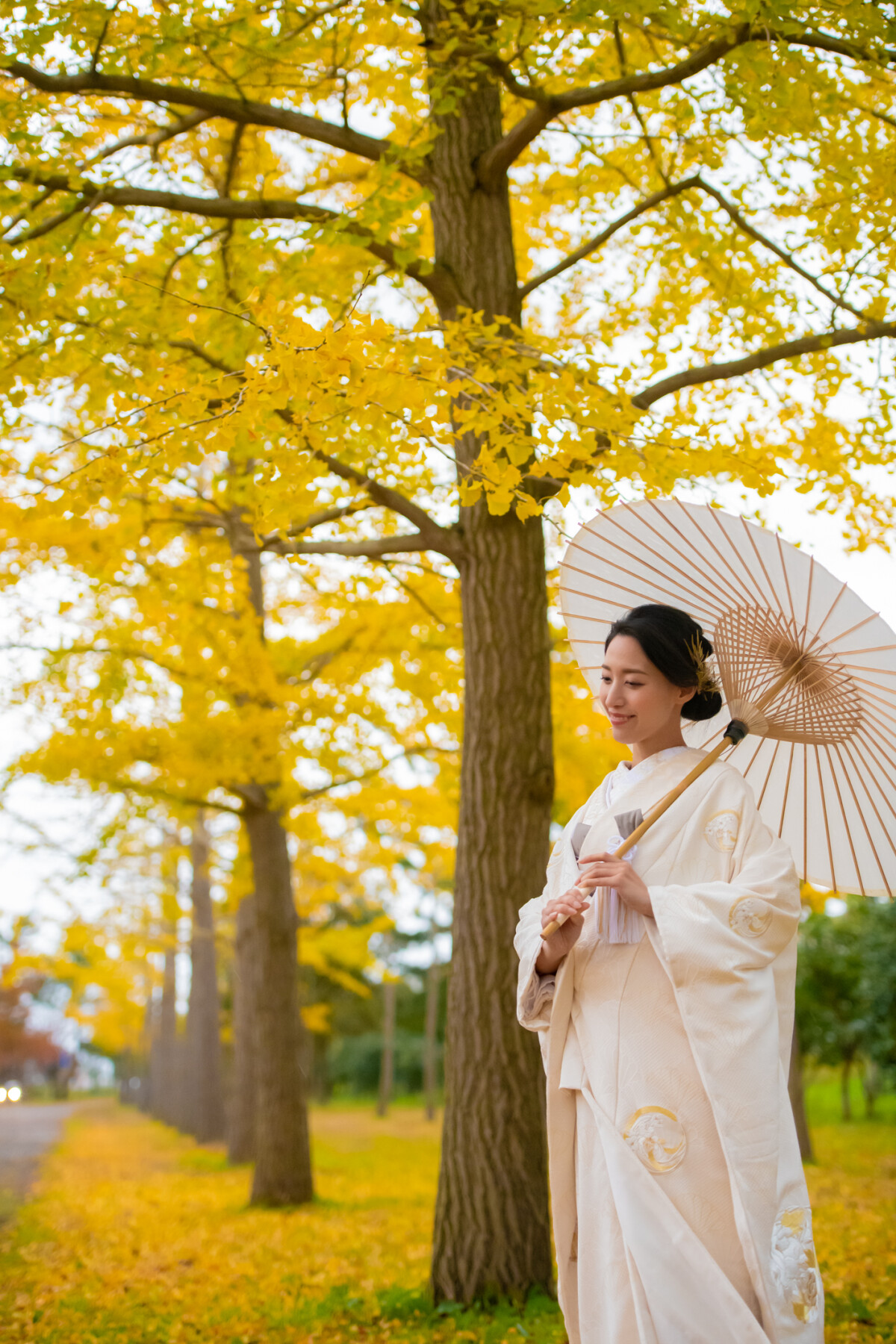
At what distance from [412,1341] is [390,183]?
4251 mm

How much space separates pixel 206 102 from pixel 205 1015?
13.5m

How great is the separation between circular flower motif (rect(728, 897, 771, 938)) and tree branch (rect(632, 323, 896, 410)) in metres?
2.52

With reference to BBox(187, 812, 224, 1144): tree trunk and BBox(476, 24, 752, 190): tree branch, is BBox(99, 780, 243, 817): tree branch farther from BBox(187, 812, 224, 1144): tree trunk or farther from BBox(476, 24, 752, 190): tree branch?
BBox(187, 812, 224, 1144): tree trunk

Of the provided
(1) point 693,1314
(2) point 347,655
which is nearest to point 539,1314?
(1) point 693,1314

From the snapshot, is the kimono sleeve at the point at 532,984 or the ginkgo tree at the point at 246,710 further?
the ginkgo tree at the point at 246,710

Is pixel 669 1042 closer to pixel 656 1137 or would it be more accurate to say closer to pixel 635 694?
pixel 656 1137

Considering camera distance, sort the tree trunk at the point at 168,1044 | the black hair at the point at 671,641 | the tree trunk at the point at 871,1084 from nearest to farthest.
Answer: the black hair at the point at 671,641 < the tree trunk at the point at 871,1084 < the tree trunk at the point at 168,1044

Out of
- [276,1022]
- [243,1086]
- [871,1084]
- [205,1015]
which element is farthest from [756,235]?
[871,1084]

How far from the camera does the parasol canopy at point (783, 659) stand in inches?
96.8

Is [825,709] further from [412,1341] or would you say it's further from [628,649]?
[412,1341]

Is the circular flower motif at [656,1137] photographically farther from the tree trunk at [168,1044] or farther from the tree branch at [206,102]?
the tree trunk at [168,1044]

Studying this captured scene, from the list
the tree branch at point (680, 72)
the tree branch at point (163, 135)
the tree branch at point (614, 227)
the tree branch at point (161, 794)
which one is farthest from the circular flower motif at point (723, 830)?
the tree branch at point (161, 794)

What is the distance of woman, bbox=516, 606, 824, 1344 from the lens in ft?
6.98

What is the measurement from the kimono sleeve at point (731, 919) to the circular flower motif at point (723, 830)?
0.21 ft
